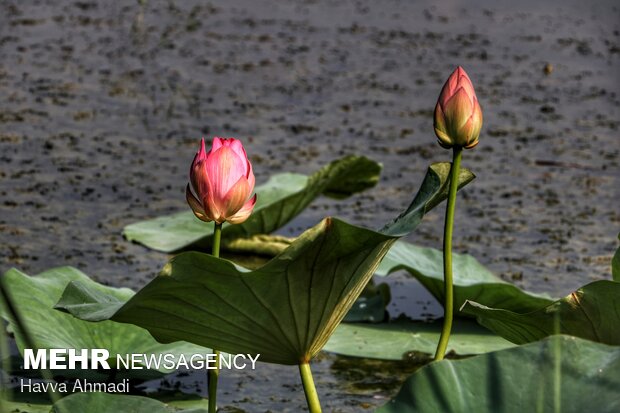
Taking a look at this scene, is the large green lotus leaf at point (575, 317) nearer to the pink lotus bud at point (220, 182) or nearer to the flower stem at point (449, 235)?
the flower stem at point (449, 235)

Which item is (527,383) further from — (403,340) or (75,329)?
(403,340)

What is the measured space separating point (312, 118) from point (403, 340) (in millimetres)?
2488

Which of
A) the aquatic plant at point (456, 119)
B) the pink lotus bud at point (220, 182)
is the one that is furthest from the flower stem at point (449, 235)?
the pink lotus bud at point (220, 182)

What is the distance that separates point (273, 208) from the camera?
3.44 meters

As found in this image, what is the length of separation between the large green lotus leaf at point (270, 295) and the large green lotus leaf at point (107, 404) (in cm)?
19

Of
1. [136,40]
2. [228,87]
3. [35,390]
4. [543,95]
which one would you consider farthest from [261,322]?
[136,40]

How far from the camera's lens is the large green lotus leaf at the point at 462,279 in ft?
8.80

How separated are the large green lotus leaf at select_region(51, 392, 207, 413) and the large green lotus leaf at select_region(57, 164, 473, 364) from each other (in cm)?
19

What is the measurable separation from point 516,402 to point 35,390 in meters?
1.23

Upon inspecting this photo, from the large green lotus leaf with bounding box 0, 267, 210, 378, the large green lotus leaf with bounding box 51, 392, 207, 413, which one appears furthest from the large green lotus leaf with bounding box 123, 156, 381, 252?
the large green lotus leaf with bounding box 51, 392, 207, 413

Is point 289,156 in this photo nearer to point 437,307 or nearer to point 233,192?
point 437,307

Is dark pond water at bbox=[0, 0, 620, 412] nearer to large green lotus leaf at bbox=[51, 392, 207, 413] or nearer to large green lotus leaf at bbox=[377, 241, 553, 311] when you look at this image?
large green lotus leaf at bbox=[377, 241, 553, 311]

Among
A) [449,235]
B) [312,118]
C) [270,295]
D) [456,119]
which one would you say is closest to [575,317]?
[449,235]

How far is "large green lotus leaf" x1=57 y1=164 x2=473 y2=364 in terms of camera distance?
60.7 inches
